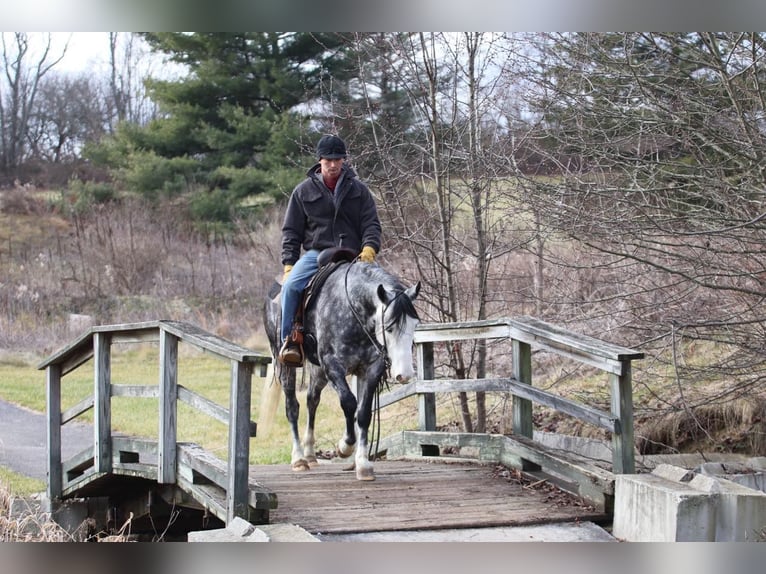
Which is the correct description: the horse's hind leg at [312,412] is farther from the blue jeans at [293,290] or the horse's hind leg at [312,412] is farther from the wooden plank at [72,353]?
the wooden plank at [72,353]

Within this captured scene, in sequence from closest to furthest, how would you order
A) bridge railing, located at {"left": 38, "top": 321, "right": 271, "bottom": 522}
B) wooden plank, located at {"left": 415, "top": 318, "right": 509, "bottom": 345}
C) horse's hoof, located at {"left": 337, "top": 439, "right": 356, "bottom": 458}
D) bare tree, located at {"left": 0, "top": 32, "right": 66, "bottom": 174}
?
bridge railing, located at {"left": 38, "top": 321, "right": 271, "bottom": 522}, horse's hoof, located at {"left": 337, "top": 439, "right": 356, "bottom": 458}, wooden plank, located at {"left": 415, "top": 318, "right": 509, "bottom": 345}, bare tree, located at {"left": 0, "top": 32, "right": 66, "bottom": 174}

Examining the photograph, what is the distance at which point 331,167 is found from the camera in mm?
5984

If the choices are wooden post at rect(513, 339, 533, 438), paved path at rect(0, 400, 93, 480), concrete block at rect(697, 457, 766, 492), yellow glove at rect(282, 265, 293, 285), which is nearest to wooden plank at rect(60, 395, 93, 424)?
yellow glove at rect(282, 265, 293, 285)

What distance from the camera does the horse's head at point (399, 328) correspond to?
17.2 ft

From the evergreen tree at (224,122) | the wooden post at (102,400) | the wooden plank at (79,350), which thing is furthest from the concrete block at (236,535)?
the evergreen tree at (224,122)

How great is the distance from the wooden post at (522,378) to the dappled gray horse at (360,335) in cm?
93

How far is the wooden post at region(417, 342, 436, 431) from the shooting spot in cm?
689

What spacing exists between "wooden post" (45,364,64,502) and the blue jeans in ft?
6.85

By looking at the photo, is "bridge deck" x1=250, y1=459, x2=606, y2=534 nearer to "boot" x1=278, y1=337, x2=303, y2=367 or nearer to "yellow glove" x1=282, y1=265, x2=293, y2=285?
"boot" x1=278, y1=337, x2=303, y2=367

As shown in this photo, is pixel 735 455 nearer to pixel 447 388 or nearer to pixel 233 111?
pixel 447 388

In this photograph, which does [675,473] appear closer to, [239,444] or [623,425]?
[623,425]

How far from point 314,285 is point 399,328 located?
0.84m

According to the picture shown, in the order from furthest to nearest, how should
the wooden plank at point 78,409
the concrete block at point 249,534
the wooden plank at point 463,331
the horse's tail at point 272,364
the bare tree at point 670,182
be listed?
the bare tree at point 670,182 < the wooden plank at point 78,409 < the horse's tail at point 272,364 < the wooden plank at point 463,331 < the concrete block at point 249,534
